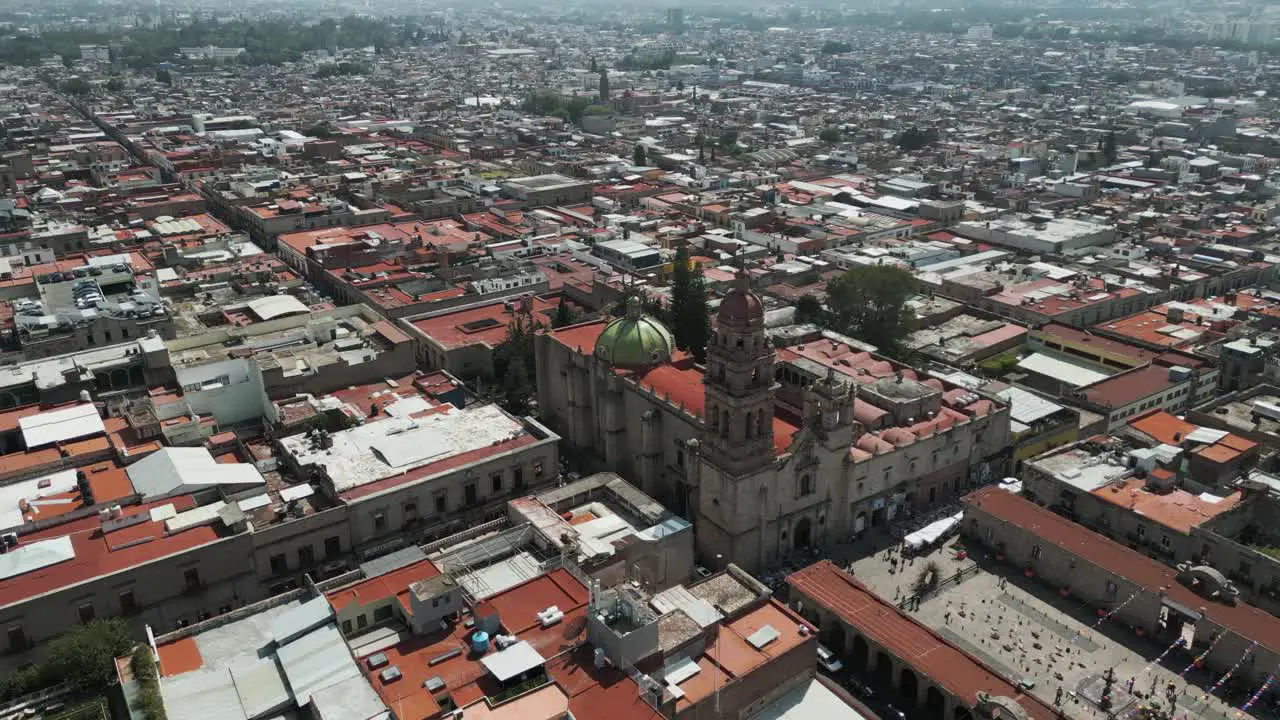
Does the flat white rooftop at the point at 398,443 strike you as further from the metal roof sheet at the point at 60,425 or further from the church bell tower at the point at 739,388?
the church bell tower at the point at 739,388

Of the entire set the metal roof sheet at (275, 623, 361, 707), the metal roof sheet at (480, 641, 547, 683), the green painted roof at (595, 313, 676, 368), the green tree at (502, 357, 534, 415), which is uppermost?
the green painted roof at (595, 313, 676, 368)

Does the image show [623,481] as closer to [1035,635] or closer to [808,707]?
[808,707]

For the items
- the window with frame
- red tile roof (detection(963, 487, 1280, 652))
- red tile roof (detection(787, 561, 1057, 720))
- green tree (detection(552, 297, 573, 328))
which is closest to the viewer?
the window with frame

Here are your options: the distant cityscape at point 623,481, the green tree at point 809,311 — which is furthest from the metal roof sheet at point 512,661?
the green tree at point 809,311

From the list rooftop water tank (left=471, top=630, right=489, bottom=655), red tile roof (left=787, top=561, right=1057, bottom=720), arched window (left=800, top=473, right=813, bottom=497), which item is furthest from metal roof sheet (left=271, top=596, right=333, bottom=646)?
arched window (left=800, top=473, right=813, bottom=497)

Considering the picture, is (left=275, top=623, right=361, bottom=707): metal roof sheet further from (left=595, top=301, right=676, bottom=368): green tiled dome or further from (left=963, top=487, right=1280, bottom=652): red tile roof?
(left=963, top=487, right=1280, bottom=652): red tile roof

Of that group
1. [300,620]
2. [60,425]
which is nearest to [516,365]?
[60,425]
